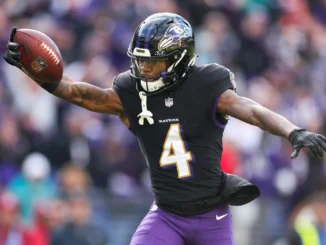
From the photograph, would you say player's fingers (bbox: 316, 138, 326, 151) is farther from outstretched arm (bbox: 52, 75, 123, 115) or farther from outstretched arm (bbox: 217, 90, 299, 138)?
outstretched arm (bbox: 52, 75, 123, 115)

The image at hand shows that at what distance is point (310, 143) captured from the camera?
5059 mm

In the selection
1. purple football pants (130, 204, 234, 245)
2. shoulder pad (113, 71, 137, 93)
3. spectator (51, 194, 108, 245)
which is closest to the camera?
purple football pants (130, 204, 234, 245)

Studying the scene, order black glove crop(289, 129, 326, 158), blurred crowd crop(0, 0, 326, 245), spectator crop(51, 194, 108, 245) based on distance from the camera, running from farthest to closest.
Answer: blurred crowd crop(0, 0, 326, 245), spectator crop(51, 194, 108, 245), black glove crop(289, 129, 326, 158)

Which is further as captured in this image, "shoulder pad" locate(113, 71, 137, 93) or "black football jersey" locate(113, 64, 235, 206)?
"shoulder pad" locate(113, 71, 137, 93)

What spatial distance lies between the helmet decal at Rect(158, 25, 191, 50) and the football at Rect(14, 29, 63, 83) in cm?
67

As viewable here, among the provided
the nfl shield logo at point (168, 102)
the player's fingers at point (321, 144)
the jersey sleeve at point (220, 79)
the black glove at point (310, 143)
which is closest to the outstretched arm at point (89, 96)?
the nfl shield logo at point (168, 102)

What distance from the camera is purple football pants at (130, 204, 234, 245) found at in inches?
225

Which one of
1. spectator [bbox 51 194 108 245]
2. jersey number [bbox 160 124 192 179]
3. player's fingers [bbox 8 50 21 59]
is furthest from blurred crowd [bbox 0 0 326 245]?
jersey number [bbox 160 124 192 179]

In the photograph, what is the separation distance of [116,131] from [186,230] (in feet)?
15.4

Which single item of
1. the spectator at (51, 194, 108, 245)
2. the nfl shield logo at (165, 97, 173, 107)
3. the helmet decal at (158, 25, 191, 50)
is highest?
the helmet decal at (158, 25, 191, 50)

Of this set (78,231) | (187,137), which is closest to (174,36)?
(187,137)

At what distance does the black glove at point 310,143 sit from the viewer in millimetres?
5047

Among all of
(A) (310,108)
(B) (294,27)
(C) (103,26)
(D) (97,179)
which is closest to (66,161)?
(D) (97,179)

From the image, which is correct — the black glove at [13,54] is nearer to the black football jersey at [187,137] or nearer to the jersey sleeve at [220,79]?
the black football jersey at [187,137]
